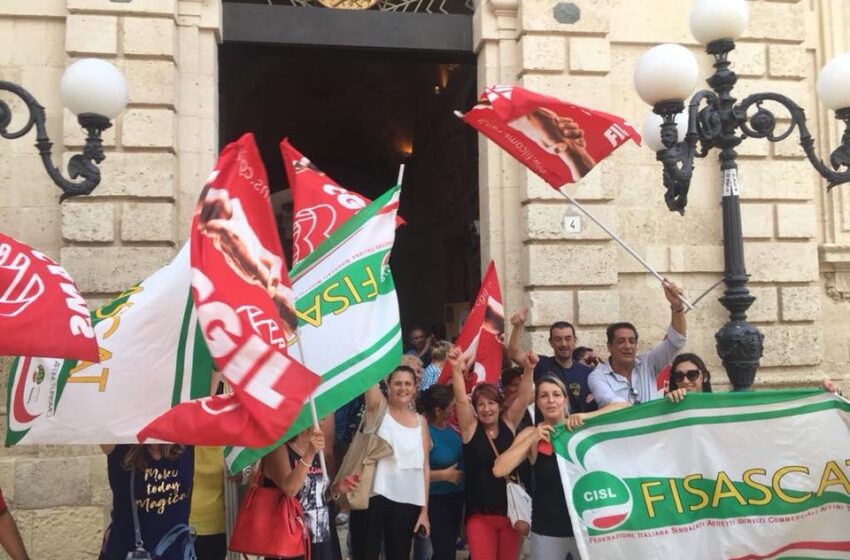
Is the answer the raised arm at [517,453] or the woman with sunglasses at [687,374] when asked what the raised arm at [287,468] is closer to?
the raised arm at [517,453]

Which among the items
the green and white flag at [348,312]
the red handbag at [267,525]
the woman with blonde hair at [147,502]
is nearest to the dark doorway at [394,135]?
the green and white flag at [348,312]

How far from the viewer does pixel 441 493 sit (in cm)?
589

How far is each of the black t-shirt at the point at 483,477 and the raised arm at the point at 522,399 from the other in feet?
0.62

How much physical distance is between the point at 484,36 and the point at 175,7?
3.03m

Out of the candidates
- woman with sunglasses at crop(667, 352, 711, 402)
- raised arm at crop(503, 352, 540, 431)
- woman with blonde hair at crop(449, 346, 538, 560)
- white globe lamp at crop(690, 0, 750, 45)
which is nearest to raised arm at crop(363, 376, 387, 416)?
woman with blonde hair at crop(449, 346, 538, 560)

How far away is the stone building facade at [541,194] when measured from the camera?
7.66m

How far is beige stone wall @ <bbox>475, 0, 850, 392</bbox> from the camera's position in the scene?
8.36m

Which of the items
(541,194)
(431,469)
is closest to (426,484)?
(431,469)

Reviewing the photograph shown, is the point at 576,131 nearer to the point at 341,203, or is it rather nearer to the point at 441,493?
the point at 341,203

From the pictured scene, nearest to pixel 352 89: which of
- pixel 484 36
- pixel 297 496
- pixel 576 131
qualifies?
pixel 484 36

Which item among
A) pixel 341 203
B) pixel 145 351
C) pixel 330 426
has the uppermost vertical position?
pixel 341 203

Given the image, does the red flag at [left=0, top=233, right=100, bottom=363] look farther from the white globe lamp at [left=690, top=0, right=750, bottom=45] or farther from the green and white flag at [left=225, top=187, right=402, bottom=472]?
the white globe lamp at [left=690, top=0, right=750, bottom=45]

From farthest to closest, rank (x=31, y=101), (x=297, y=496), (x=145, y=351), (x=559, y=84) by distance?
(x=559, y=84) < (x=31, y=101) < (x=297, y=496) < (x=145, y=351)

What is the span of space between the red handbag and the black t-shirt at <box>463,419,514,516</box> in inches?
50.7
